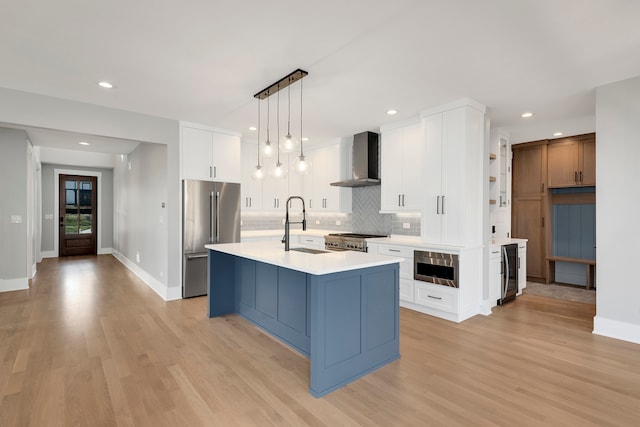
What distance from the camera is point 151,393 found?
2.32 meters

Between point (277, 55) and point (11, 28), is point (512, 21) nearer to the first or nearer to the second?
point (277, 55)

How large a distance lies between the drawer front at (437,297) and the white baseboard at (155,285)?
348 centimetres

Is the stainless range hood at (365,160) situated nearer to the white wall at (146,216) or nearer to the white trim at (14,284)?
the white wall at (146,216)

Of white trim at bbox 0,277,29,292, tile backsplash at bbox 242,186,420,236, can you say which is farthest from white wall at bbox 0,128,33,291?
tile backsplash at bbox 242,186,420,236

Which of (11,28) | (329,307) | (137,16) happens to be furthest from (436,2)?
(11,28)

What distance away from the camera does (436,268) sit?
4062mm

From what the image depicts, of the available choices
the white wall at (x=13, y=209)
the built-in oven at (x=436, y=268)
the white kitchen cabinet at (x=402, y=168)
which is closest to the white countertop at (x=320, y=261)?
the built-in oven at (x=436, y=268)

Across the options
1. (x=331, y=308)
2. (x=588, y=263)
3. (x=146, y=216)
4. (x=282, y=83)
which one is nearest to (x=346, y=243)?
(x=282, y=83)

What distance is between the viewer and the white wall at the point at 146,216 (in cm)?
491

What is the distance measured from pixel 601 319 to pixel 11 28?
238 inches

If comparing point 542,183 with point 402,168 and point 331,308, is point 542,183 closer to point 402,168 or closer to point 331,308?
point 402,168

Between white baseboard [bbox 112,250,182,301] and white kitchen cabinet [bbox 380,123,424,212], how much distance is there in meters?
3.41

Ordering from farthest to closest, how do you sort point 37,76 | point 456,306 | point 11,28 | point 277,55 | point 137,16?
point 456,306, point 37,76, point 277,55, point 11,28, point 137,16

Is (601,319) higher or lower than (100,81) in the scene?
lower
